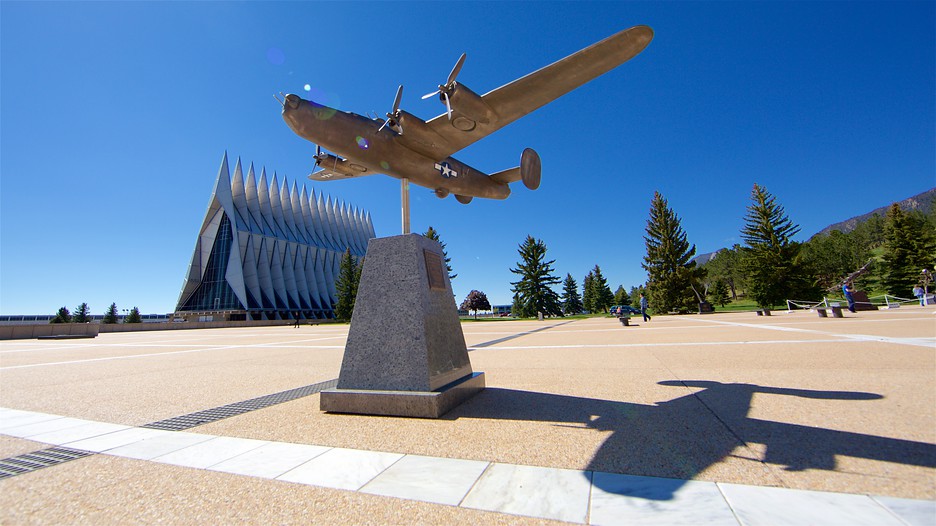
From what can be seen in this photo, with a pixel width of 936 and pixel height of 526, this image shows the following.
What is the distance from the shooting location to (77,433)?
13.2ft

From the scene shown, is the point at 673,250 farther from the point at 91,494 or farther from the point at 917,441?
the point at 91,494

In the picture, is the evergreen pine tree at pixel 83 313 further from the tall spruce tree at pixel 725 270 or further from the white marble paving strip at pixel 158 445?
the tall spruce tree at pixel 725 270

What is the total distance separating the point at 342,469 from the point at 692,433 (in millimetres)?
3121

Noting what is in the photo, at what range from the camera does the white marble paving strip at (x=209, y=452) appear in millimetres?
3150

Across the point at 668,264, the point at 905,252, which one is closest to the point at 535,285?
the point at 668,264

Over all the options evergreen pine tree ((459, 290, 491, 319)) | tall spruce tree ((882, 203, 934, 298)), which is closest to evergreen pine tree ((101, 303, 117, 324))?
evergreen pine tree ((459, 290, 491, 319))

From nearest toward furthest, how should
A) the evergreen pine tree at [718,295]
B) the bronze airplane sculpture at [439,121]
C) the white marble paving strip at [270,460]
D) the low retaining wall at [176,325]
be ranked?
the white marble paving strip at [270,460] → the bronze airplane sculpture at [439,121] → the low retaining wall at [176,325] → the evergreen pine tree at [718,295]

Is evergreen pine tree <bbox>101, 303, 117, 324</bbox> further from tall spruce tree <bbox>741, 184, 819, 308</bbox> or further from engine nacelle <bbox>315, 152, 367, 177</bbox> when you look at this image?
tall spruce tree <bbox>741, 184, 819, 308</bbox>

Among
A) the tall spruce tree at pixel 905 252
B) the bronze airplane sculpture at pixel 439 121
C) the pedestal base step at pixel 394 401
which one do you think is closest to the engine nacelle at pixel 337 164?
the bronze airplane sculpture at pixel 439 121

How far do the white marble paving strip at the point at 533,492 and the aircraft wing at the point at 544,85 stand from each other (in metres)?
5.52

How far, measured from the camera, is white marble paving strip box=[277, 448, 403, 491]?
2.66m

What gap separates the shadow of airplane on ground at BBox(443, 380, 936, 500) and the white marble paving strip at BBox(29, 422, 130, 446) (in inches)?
155

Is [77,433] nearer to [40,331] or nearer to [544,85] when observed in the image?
[544,85]

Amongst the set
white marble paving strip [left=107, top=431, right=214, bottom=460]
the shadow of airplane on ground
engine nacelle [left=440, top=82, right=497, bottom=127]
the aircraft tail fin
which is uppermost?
engine nacelle [left=440, top=82, right=497, bottom=127]
